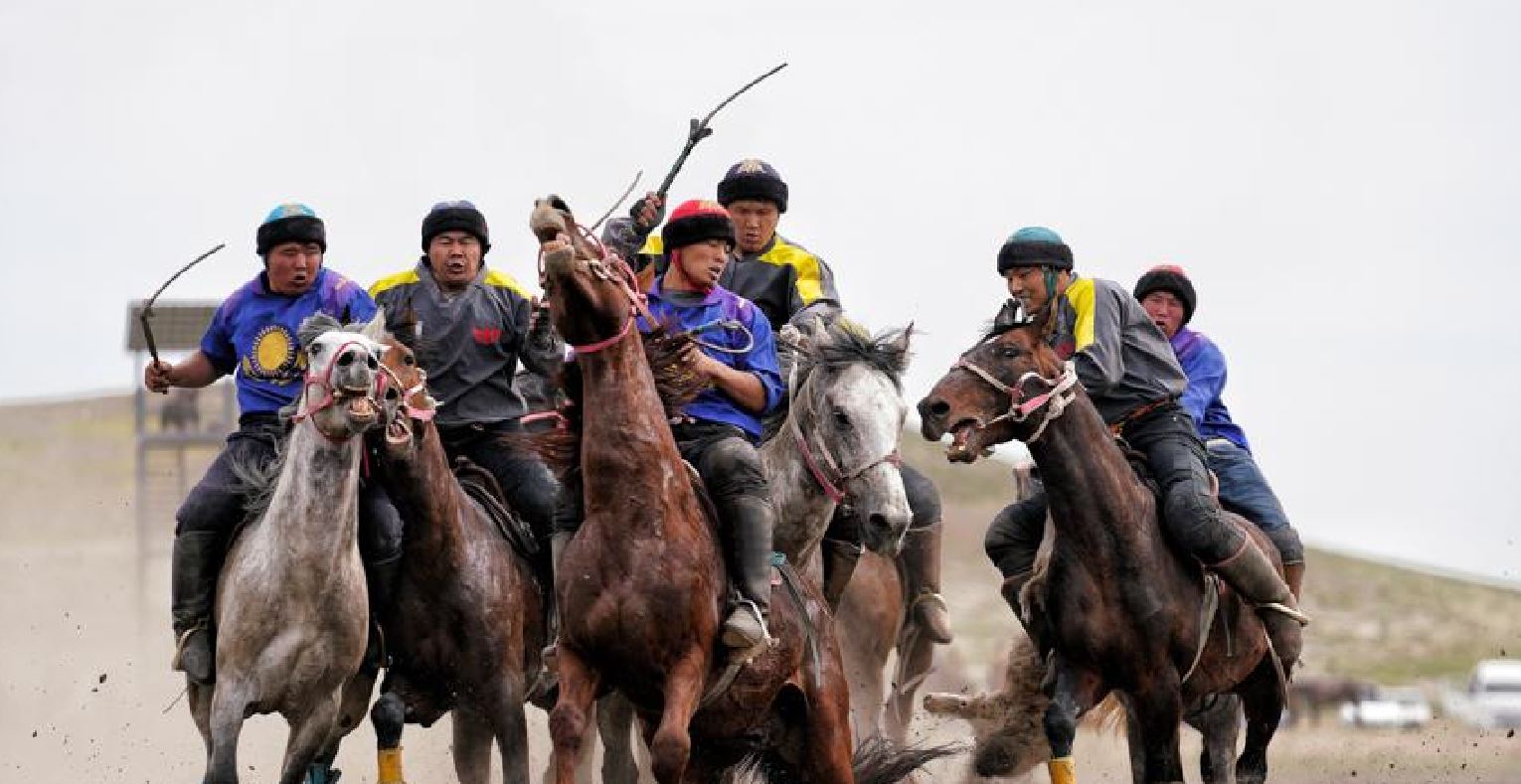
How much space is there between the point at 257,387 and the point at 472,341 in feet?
3.52

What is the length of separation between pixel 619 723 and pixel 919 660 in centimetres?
348

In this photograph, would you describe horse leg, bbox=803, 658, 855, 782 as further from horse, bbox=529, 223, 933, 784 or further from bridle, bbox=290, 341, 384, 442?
bridle, bbox=290, 341, 384, 442

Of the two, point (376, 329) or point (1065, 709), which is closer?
point (376, 329)

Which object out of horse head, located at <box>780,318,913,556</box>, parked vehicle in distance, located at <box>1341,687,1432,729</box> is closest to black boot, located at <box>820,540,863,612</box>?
horse head, located at <box>780,318,913,556</box>

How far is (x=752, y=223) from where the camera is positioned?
13.7 metres

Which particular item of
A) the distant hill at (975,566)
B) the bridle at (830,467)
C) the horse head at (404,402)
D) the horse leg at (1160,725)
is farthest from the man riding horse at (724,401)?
the distant hill at (975,566)

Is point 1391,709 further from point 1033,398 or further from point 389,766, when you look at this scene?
point 389,766

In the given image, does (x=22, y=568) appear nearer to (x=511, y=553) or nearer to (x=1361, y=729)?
(x=1361, y=729)

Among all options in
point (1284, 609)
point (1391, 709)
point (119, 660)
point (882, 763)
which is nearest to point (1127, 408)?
point (1284, 609)

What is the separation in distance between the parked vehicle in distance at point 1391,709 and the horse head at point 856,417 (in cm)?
2676

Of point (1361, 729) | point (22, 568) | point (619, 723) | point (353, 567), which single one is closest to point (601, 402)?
point (353, 567)

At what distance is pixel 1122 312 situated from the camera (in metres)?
12.6

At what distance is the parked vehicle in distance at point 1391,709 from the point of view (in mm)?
38500

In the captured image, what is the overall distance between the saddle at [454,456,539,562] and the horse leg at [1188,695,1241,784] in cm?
384
